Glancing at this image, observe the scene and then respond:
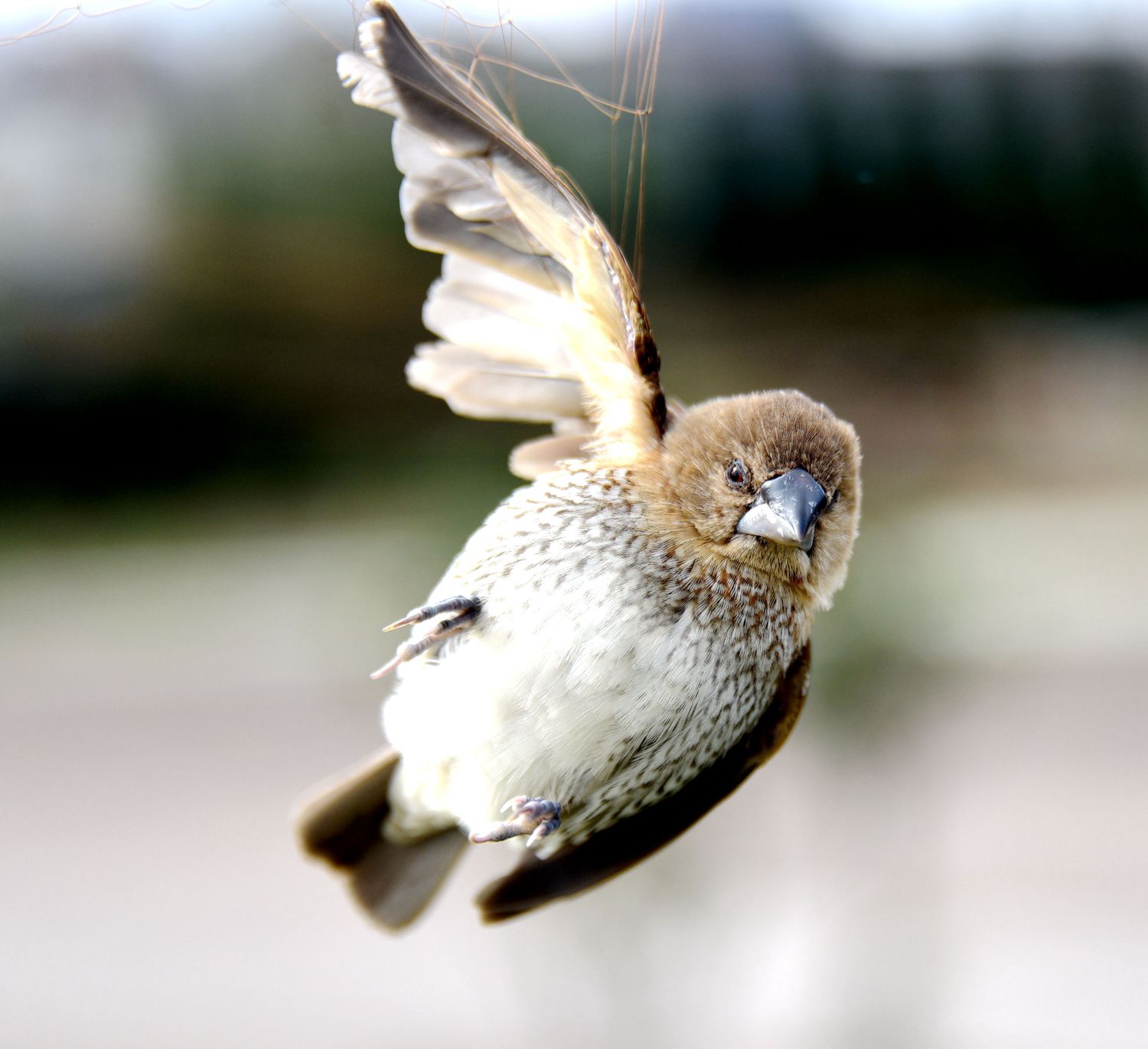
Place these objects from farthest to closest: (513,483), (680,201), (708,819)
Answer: (708,819) → (513,483) → (680,201)

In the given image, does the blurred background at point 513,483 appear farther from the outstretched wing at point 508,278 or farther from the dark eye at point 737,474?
the dark eye at point 737,474

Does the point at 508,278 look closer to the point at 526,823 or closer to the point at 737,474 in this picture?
the point at 737,474

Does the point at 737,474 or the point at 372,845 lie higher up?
the point at 737,474

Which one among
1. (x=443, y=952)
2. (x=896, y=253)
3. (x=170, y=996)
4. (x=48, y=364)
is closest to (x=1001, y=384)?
(x=896, y=253)

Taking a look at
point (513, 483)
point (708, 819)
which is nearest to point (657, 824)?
point (513, 483)

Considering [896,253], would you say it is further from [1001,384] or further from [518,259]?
[518,259]

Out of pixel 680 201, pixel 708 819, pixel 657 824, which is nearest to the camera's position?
pixel 657 824

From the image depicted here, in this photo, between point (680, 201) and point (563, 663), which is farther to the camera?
point (680, 201)
